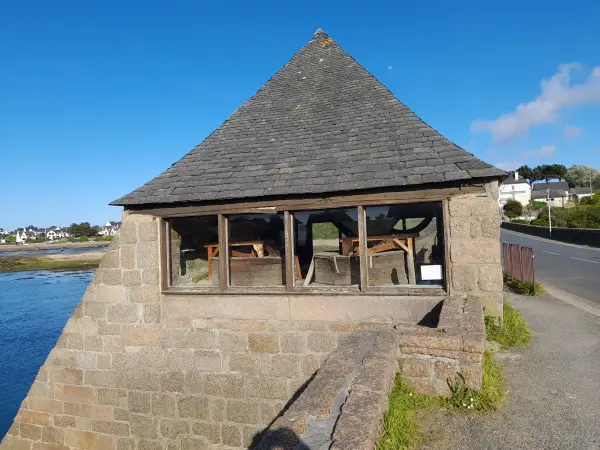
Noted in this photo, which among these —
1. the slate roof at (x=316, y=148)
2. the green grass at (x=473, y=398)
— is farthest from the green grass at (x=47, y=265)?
the green grass at (x=473, y=398)

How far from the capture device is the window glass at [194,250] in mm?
6324

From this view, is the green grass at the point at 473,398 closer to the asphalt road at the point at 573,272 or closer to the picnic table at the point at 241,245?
the picnic table at the point at 241,245

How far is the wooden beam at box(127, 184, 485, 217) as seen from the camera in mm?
5199

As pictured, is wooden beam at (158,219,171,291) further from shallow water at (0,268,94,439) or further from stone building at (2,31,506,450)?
shallow water at (0,268,94,439)

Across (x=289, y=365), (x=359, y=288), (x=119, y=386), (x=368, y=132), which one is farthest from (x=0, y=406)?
(x=368, y=132)

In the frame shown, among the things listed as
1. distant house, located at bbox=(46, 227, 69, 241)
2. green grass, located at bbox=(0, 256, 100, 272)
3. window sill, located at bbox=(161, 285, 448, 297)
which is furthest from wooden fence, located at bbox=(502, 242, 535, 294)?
distant house, located at bbox=(46, 227, 69, 241)

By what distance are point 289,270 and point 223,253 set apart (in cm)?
103

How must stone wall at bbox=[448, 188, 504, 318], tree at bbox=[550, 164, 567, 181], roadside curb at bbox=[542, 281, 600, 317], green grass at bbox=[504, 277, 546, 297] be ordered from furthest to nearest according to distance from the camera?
tree at bbox=[550, 164, 567, 181], green grass at bbox=[504, 277, 546, 297], roadside curb at bbox=[542, 281, 600, 317], stone wall at bbox=[448, 188, 504, 318]

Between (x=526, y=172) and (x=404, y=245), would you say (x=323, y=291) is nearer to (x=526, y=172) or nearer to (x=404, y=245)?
(x=404, y=245)

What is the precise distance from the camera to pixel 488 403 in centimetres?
345

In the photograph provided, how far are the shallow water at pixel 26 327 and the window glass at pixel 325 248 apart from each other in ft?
35.4

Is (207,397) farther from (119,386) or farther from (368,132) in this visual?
(368,132)

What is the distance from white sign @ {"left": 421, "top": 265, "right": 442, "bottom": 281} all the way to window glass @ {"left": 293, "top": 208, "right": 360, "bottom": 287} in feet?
2.98

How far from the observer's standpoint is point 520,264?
11219mm
